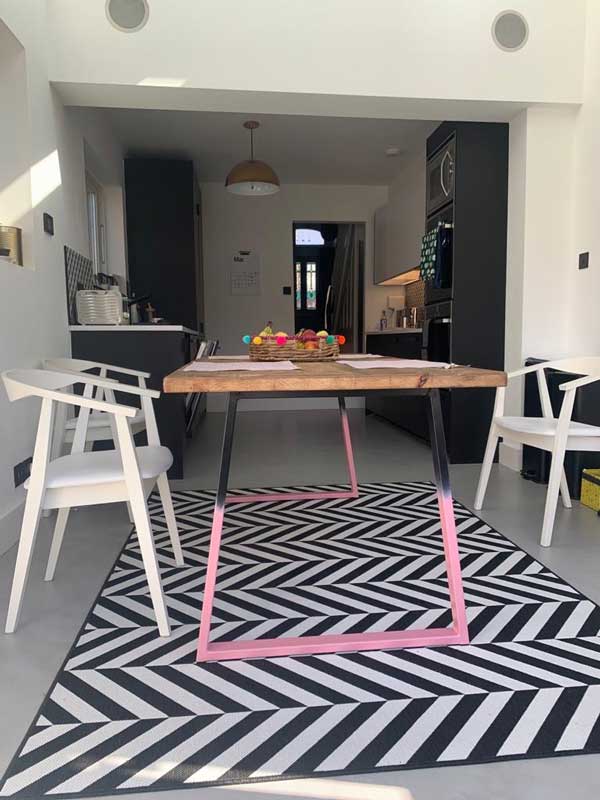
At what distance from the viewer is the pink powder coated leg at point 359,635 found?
1.53 meters

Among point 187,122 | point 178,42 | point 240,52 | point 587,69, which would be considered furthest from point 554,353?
point 187,122

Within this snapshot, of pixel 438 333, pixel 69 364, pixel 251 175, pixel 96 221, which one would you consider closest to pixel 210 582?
pixel 69 364

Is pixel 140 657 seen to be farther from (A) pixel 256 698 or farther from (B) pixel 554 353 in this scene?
(B) pixel 554 353

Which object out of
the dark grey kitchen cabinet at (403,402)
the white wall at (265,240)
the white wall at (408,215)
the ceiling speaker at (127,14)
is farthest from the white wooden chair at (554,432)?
the white wall at (265,240)

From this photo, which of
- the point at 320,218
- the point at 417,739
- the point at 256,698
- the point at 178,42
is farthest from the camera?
the point at 320,218

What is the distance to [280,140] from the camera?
205 inches

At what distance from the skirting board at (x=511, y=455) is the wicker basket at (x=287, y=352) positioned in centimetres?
196

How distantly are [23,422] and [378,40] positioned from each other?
8.96 feet

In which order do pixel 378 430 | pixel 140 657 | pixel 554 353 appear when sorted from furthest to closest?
pixel 378 430, pixel 554 353, pixel 140 657

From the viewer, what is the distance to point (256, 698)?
4.48 feet

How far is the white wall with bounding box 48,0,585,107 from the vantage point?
3.04 meters

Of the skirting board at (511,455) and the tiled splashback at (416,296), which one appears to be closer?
the skirting board at (511,455)

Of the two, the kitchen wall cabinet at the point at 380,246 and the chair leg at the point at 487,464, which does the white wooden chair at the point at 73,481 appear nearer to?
the chair leg at the point at 487,464

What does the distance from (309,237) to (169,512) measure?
7.45 m
